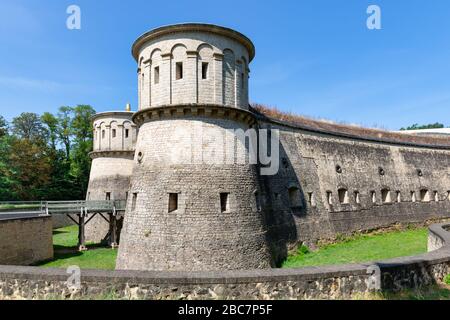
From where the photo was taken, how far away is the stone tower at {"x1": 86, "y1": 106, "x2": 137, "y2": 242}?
Result: 21938mm

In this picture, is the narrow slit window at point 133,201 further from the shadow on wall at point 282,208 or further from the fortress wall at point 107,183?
the fortress wall at point 107,183

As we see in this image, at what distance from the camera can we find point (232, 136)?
11766 millimetres

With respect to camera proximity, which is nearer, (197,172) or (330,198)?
(197,172)

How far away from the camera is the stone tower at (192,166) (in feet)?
35.0

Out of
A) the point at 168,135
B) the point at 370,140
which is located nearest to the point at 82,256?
the point at 168,135

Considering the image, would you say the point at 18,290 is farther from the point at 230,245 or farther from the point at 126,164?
the point at 126,164

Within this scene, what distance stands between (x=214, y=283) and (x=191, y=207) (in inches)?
202

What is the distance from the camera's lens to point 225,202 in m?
11.3

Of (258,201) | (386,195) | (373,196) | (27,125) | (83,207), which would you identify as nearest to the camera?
(258,201)

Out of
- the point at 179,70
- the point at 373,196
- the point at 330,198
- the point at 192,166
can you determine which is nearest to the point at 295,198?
the point at 330,198

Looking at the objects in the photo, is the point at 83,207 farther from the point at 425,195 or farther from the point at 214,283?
the point at 425,195

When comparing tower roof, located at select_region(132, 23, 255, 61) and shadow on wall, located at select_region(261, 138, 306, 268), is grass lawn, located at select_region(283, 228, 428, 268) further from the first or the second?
tower roof, located at select_region(132, 23, 255, 61)

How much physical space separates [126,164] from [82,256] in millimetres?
7494

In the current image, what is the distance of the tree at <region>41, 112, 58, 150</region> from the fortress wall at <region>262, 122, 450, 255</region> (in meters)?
32.4
